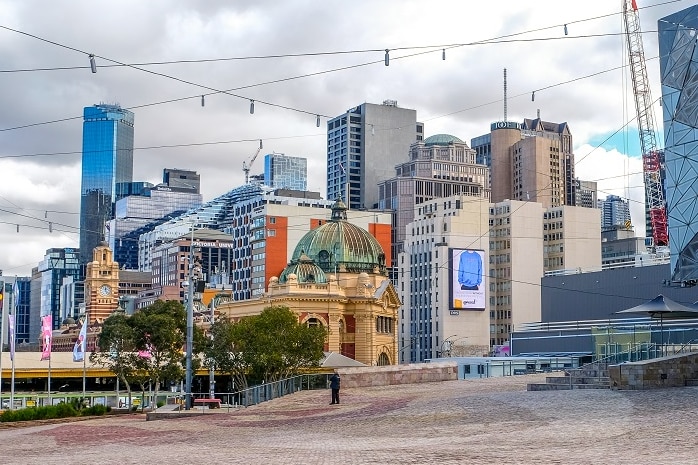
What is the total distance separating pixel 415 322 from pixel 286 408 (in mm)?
148486

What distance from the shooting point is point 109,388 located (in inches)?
4747

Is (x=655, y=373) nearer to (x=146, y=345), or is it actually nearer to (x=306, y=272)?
(x=146, y=345)

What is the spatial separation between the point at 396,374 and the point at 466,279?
12583 centimetres

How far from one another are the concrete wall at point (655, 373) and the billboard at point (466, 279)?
142 m

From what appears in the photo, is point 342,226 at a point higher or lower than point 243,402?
higher

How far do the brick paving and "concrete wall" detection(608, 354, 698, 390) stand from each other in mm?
1036

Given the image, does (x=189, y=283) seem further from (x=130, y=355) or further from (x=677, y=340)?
(x=677, y=340)

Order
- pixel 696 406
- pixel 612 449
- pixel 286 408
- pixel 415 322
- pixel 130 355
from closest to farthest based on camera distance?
pixel 612 449 → pixel 696 406 → pixel 286 408 → pixel 130 355 → pixel 415 322

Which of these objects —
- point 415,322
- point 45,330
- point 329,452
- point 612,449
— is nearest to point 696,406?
point 612,449

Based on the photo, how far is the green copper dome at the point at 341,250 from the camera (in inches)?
4535

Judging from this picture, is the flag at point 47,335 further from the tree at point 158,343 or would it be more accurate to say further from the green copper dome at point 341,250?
the green copper dome at point 341,250

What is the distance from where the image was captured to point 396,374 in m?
59.6

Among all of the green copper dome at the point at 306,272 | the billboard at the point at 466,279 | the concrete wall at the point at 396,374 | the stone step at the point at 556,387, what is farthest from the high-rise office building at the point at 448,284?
the stone step at the point at 556,387

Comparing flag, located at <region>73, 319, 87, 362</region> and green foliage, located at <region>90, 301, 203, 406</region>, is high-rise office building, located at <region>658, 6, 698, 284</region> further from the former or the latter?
flag, located at <region>73, 319, 87, 362</region>
